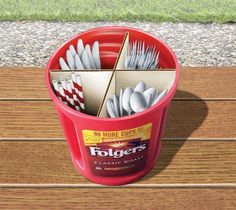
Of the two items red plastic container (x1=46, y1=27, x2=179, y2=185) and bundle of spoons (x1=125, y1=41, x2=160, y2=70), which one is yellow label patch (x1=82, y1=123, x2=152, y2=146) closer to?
red plastic container (x1=46, y1=27, x2=179, y2=185)

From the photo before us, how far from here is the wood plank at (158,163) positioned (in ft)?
3.05

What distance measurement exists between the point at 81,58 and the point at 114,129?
0.21m

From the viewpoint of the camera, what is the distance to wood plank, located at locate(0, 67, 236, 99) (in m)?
1.12

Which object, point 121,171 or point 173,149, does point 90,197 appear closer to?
point 121,171

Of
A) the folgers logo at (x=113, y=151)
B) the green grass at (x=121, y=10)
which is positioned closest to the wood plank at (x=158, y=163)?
the folgers logo at (x=113, y=151)

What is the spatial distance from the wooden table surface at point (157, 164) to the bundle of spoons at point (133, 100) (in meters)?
0.18

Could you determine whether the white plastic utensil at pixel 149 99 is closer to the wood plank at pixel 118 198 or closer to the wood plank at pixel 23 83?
the wood plank at pixel 118 198

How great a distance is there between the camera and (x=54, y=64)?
0.88 meters

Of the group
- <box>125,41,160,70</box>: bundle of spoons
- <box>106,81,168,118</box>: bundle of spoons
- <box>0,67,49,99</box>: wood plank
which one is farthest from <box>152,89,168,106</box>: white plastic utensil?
<box>0,67,49,99</box>: wood plank

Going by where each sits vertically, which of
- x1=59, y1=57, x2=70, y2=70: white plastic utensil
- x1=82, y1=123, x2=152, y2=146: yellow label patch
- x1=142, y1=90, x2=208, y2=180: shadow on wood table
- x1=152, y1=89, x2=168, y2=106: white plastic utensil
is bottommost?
x1=142, y1=90, x2=208, y2=180: shadow on wood table

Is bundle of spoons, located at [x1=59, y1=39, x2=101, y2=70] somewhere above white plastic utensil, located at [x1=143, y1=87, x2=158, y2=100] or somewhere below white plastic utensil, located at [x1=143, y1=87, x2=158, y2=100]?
above

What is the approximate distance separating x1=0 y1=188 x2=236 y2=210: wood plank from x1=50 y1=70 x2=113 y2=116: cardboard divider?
0.55 feet

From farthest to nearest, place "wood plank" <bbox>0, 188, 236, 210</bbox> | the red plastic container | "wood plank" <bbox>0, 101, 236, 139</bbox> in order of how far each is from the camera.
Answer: "wood plank" <bbox>0, 101, 236, 139</bbox>, "wood plank" <bbox>0, 188, 236, 210</bbox>, the red plastic container

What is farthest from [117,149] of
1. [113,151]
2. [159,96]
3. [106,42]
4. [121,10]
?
[121,10]
